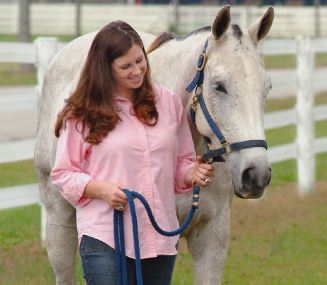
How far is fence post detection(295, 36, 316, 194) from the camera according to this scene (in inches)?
448

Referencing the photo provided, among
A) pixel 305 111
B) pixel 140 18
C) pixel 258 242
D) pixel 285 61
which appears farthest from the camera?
pixel 140 18

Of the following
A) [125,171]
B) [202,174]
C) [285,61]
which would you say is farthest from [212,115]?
[285,61]

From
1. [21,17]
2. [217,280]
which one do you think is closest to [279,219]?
[217,280]

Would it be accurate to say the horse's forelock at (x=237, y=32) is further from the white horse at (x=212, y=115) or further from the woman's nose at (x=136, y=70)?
the woman's nose at (x=136, y=70)

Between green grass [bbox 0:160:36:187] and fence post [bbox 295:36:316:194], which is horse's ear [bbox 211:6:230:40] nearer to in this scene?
green grass [bbox 0:160:36:187]

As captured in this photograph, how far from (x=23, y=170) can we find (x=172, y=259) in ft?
25.9

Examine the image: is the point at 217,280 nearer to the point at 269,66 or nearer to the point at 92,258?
A: the point at 92,258

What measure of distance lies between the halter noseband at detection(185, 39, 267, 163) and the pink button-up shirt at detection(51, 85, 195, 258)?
21 cm

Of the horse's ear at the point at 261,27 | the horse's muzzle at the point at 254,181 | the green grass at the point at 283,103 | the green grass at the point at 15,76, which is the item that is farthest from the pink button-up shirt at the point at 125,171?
the green grass at the point at 15,76

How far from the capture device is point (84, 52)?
6355 millimetres

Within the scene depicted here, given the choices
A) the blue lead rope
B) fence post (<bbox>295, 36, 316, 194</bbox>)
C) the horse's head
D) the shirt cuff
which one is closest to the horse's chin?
the horse's head

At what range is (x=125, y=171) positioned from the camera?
445 cm

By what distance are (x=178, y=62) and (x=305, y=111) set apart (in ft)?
20.3

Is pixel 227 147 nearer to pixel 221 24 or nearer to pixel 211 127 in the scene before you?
pixel 211 127
